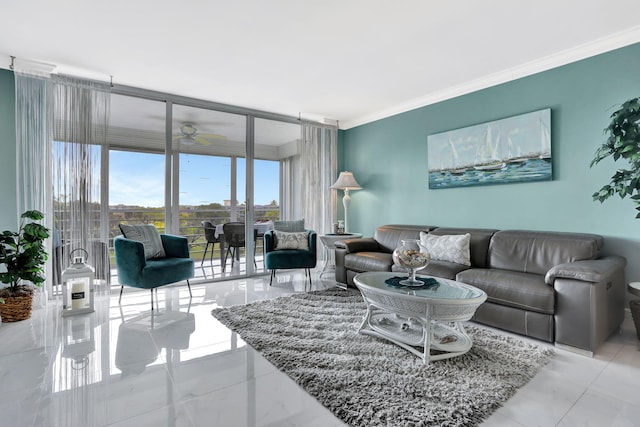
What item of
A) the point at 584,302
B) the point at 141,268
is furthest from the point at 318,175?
the point at 584,302

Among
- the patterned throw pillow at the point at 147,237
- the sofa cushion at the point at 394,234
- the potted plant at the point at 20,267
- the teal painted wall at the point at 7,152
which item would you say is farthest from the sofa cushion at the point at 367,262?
the teal painted wall at the point at 7,152

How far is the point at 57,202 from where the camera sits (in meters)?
3.46

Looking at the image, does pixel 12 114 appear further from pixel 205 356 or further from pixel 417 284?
pixel 417 284

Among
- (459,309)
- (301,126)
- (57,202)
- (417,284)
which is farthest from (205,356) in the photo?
(301,126)

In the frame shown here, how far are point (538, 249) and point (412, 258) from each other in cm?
144

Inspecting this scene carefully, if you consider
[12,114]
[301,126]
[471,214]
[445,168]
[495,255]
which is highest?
[301,126]

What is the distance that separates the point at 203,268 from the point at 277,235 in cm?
131

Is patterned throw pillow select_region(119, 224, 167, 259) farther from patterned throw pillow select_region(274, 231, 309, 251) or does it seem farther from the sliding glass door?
patterned throw pillow select_region(274, 231, 309, 251)

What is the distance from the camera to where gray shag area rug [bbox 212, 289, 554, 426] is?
5.21ft

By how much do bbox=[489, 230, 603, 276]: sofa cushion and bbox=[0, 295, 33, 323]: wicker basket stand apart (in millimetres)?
4458

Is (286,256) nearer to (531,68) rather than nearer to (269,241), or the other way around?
(269,241)

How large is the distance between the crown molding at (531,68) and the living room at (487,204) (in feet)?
0.04

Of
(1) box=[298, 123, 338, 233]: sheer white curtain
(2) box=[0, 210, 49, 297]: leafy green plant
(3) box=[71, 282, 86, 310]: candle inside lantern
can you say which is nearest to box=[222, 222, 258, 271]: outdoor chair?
(1) box=[298, 123, 338, 233]: sheer white curtain

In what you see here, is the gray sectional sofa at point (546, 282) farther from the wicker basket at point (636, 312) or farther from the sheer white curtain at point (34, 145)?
the sheer white curtain at point (34, 145)
